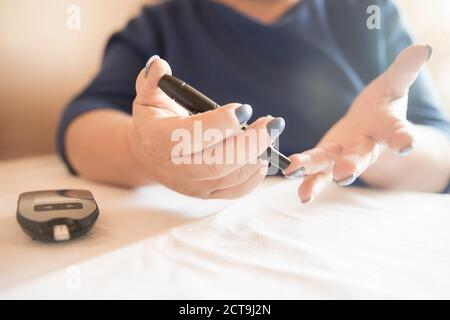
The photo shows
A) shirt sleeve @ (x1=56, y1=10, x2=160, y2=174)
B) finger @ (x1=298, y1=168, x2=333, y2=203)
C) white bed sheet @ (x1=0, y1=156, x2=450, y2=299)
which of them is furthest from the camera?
shirt sleeve @ (x1=56, y1=10, x2=160, y2=174)

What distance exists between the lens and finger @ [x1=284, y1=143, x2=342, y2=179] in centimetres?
30

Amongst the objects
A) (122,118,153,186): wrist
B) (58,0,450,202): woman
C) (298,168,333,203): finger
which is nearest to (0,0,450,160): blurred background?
(58,0,450,202): woman

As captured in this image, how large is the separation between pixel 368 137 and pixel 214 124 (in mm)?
139

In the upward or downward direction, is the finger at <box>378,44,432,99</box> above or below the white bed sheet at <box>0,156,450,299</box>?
above

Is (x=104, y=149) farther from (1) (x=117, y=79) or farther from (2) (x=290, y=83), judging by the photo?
(2) (x=290, y=83)

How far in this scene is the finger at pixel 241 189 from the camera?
0.30m

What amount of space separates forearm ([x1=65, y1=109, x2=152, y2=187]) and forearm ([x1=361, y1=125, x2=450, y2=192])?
0.20m

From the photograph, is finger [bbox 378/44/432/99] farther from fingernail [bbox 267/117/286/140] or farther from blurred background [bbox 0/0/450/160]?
blurred background [bbox 0/0/450/160]

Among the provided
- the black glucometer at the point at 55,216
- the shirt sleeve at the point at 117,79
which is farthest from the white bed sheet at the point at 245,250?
the shirt sleeve at the point at 117,79

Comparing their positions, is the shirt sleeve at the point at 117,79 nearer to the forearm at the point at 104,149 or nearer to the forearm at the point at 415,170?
the forearm at the point at 104,149

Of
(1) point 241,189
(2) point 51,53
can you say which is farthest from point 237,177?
(2) point 51,53

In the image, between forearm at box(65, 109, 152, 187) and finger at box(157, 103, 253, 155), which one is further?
forearm at box(65, 109, 152, 187)

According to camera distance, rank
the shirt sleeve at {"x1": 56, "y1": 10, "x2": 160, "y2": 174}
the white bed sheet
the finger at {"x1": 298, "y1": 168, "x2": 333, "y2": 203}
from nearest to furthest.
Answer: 1. the white bed sheet
2. the finger at {"x1": 298, "y1": 168, "x2": 333, "y2": 203}
3. the shirt sleeve at {"x1": 56, "y1": 10, "x2": 160, "y2": 174}

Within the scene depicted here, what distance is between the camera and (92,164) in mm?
419
